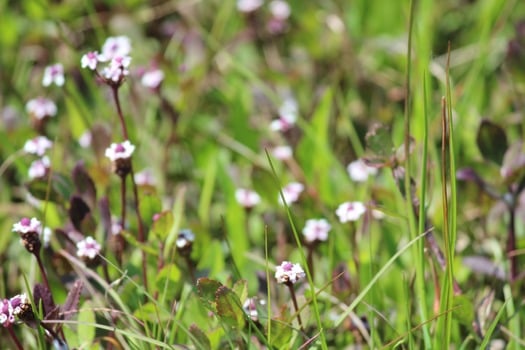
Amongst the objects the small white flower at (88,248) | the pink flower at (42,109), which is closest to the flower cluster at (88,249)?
the small white flower at (88,248)

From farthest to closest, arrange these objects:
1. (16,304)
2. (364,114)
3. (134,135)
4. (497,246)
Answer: (364,114)
(134,135)
(497,246)
(16,304)

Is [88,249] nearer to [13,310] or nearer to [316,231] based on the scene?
[13,310]

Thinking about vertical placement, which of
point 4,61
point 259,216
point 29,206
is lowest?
point 259,216

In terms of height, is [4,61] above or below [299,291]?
above

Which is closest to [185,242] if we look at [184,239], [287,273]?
[184,239]

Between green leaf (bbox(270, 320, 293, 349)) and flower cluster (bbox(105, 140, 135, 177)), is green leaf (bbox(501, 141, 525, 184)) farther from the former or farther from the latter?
flower cluster (bbox(105, 140, 135, 177))

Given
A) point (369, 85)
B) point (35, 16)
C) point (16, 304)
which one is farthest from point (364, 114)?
point (16, 304)

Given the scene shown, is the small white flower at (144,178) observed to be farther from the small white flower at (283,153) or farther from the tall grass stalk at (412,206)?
the tall grass stalk at (412,206)

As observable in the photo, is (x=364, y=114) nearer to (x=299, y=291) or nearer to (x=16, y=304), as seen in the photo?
(x=299, y=291)
